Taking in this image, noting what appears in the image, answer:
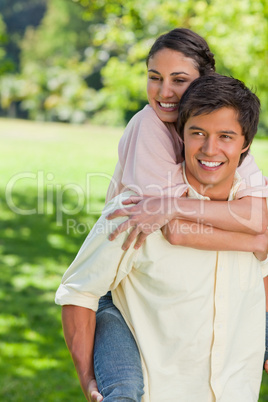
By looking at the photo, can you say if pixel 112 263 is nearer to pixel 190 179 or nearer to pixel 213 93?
pixel 190 179

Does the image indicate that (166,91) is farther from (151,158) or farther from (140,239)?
(140,239)

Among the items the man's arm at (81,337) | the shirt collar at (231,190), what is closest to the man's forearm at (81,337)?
the man's arm at (81,337)

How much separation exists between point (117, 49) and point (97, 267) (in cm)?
2036

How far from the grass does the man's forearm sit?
2712 mm

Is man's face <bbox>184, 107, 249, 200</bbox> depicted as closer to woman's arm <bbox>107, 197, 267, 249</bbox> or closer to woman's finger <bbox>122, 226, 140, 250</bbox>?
woman's arm <bbox>107, 197, 267, 249</bbox>

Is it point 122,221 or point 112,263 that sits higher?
point 122,221

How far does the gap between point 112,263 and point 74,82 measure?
28.4 m

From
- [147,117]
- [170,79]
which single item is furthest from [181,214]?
[170,79]

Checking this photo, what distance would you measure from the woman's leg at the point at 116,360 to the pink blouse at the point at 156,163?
0.49 meters

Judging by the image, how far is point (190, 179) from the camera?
2.06 meters

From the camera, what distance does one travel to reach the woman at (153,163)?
6.19 feet

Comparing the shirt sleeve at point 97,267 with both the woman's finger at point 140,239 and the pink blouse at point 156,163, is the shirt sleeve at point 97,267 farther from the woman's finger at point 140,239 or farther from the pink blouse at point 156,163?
the pink blouse at point 156,163

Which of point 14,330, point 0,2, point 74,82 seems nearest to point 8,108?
point 74,82

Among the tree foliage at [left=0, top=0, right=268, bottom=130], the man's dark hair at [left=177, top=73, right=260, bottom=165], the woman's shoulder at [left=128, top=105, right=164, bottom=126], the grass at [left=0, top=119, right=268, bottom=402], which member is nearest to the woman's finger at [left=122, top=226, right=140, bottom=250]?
the man's dark hair at [left=177, top=73, right=260, bottom=165]
